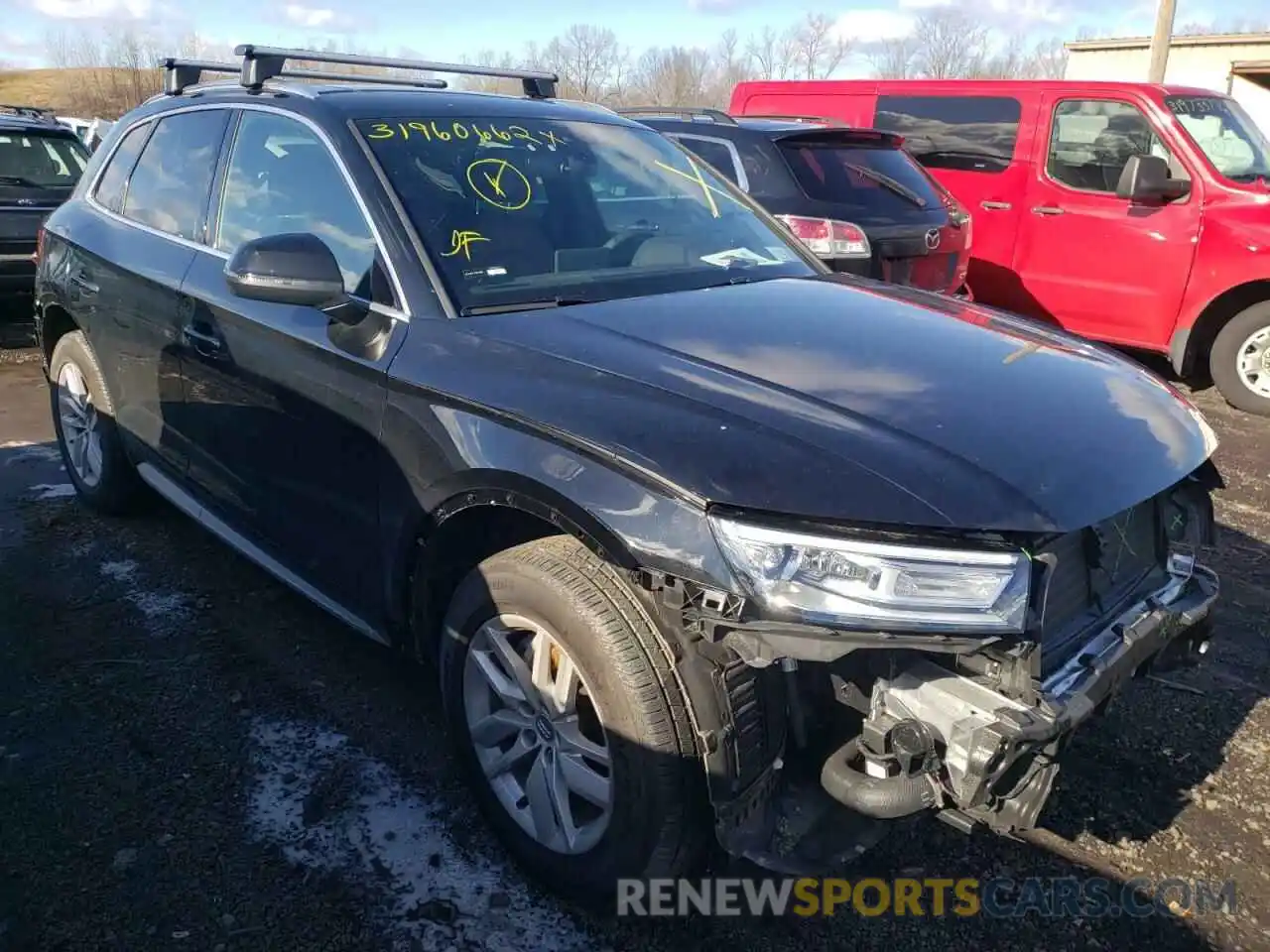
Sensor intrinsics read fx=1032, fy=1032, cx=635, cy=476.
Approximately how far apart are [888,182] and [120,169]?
4.52 metres

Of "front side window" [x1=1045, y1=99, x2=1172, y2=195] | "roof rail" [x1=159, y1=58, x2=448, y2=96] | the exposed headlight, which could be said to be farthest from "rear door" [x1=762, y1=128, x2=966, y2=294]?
the exposed headlight

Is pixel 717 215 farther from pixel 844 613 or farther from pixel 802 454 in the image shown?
pixel 844 613

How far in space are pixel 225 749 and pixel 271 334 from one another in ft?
4.09

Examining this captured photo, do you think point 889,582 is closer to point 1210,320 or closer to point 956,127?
point 1210,320

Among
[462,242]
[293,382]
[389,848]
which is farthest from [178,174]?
[389,848]

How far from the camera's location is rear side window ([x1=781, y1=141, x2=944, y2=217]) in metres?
6.49

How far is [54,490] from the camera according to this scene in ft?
17.0

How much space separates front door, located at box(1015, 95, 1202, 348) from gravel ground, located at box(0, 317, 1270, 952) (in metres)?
3.64

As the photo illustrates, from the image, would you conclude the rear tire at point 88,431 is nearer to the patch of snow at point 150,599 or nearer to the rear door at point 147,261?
the rear door at point 147,261

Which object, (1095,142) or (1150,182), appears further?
(1095,142)

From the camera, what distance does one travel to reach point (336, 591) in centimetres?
306

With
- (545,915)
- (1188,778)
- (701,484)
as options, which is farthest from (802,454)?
(1188,778)

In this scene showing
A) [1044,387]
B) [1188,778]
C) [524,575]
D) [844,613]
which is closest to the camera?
[844,613]

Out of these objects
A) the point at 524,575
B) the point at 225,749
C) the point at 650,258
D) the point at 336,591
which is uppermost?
the point at 650,258
